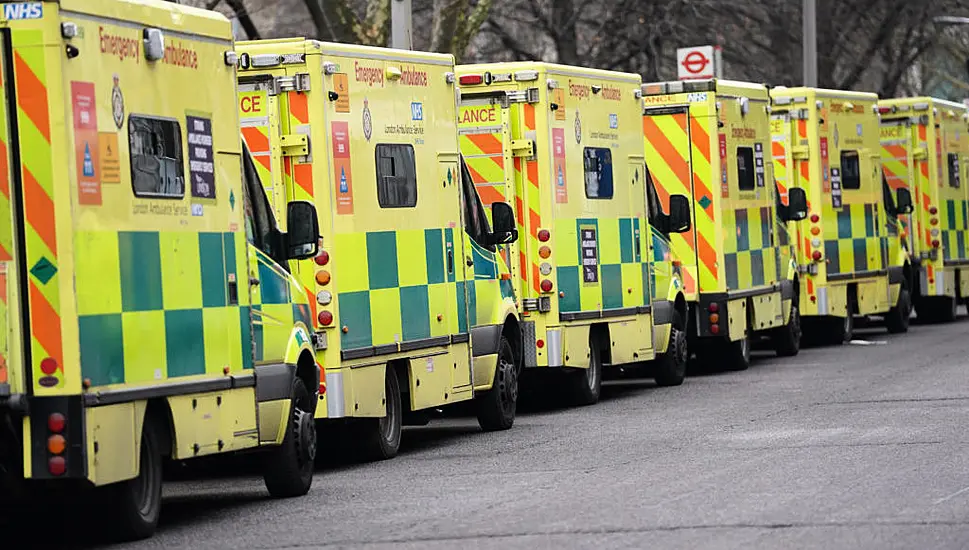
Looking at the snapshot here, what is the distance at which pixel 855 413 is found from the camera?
1554cm

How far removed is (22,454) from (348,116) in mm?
4844

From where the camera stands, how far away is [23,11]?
9.02 m

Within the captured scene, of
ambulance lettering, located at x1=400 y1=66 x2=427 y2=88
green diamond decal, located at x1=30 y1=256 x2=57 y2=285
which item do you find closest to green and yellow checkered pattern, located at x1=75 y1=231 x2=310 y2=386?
green diamond decal, located at x1=30 y1=256 x2=57 y2=285

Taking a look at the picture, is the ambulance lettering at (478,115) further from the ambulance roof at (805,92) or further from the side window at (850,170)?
the side window at (850,170)

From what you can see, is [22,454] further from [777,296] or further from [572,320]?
[777,296]

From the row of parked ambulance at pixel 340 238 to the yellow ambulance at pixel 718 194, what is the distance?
3 cm

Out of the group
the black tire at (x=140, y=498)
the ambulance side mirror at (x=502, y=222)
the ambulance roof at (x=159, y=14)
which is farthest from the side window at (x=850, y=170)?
the black tire at (x=140, y=498)

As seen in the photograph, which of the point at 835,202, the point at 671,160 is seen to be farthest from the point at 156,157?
the point at 835,202

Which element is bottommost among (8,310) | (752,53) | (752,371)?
(752,371)

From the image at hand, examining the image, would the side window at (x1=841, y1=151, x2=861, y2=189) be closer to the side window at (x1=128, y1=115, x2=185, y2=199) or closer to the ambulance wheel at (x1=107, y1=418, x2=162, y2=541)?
the side window at (x1=128, y1=115, x2=185, y2=199)

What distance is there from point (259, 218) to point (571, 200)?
614cm

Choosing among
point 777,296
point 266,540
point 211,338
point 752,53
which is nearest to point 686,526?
point 266,540

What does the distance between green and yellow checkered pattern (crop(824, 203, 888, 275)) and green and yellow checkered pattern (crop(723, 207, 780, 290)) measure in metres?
1.94

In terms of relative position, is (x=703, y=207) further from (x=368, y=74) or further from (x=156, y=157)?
(x=156, y=157)
